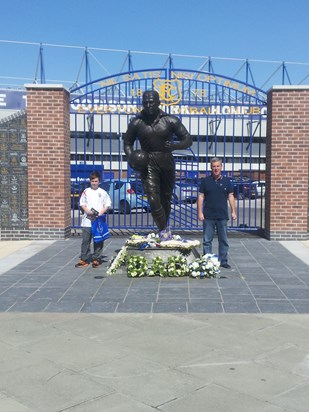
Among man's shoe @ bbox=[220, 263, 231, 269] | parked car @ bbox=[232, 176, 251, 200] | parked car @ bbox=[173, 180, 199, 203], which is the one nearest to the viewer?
man's shoe @ bbox=[220, 263, 231, 269]

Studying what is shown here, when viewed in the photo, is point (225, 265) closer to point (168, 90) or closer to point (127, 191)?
point (168, 90)

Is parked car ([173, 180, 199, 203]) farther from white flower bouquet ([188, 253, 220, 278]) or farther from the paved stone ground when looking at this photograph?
white flower bouquet ([188, 253, 220, 278])

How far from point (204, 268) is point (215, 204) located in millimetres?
1159

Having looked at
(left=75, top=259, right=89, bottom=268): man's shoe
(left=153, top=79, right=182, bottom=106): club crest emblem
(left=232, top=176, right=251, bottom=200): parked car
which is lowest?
(left=75, top=259, right=89, bottom=268): man's shoe

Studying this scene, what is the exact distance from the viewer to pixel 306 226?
34.1 feet

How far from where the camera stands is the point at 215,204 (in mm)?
7508

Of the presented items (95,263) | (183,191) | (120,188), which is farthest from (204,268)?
(183,191)

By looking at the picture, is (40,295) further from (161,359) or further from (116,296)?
(161,359)

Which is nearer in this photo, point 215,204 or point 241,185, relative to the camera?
point 215,204

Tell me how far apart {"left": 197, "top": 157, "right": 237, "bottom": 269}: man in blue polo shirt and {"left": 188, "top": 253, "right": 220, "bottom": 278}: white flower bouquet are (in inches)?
26.6

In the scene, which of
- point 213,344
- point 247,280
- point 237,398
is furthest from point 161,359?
point 247,280

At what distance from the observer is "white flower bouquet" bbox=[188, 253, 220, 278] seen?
6844 mm

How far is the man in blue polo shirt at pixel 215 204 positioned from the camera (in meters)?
7.50

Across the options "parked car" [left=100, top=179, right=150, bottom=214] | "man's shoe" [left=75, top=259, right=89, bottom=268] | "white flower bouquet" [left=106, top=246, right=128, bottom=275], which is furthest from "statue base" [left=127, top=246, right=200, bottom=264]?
"parked car" [left=100, top=179, right=150, bottom=214]
